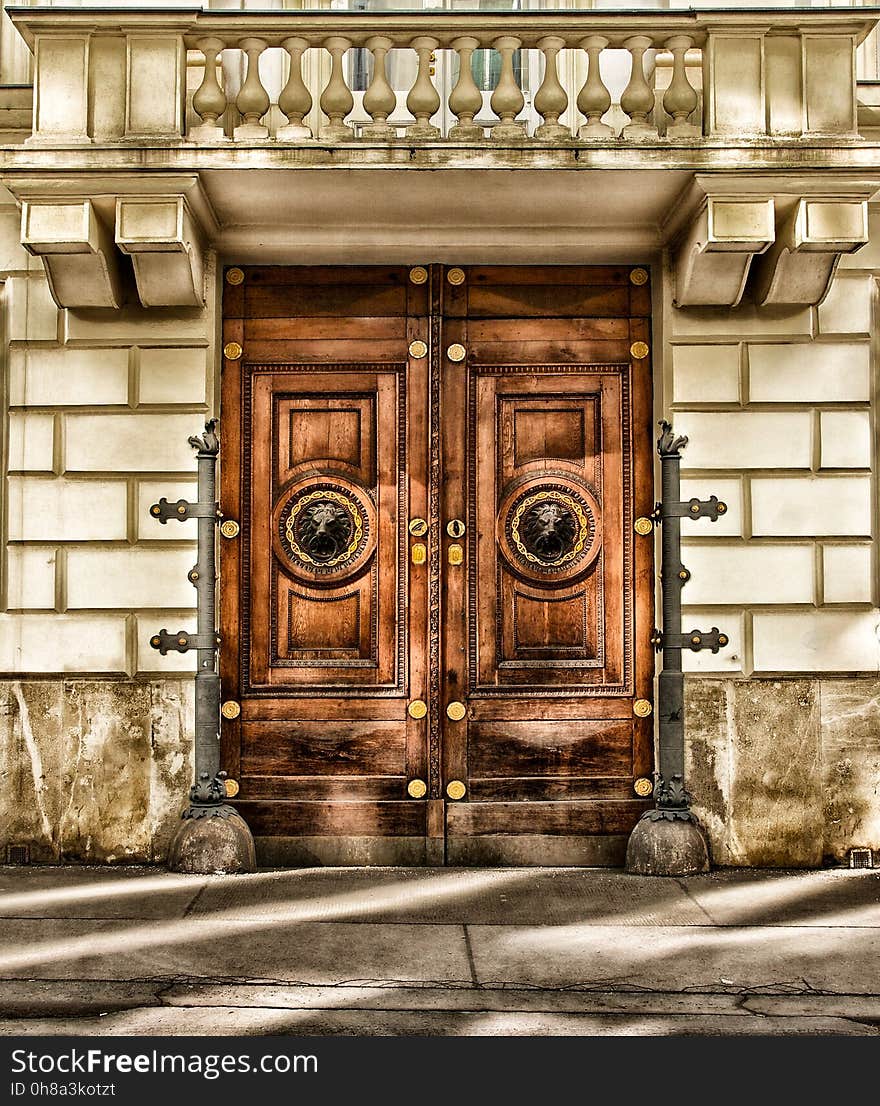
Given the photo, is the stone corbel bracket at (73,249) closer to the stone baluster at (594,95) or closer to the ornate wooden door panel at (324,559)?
the ornate wooden door panel at (324,559)

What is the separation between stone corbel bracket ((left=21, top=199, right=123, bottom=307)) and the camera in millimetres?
7191

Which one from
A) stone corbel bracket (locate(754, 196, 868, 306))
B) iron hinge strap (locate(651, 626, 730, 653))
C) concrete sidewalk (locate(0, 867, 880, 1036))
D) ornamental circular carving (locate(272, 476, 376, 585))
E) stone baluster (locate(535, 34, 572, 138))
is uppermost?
stone baluster (locate(535, 34, 572, 138))

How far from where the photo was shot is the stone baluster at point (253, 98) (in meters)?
7.34

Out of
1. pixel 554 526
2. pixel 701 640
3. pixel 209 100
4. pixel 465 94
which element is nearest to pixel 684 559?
pixel 701 640

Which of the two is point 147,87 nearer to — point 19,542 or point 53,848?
point 19,542

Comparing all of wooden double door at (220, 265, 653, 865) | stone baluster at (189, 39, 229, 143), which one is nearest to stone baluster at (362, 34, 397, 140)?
stone baluster at (189, 39, 229, 143)

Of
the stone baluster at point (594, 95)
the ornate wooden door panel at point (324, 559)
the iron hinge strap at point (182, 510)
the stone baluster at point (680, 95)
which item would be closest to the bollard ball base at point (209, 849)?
the ornate wooden door panel at point (324, 559)

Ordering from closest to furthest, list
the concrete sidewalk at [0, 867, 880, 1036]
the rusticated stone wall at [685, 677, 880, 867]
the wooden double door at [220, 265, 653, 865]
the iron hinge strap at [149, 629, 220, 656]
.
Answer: the concrete sidewalk at [0, 867, 880, 1036], the iron hinge strap at [149, 629, 220, 656], the rusticated stone wall at [685, 677, 880, 867], the wooden double door at [220, 265, 653, 865]

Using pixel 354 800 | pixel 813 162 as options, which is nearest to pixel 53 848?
pixel 354 800

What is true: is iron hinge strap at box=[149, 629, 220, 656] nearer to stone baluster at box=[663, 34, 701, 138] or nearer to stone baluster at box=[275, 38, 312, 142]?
stone baluster at box=[275, 38, 312, 142]

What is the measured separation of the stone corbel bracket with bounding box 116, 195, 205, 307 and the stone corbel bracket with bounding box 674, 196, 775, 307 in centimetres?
328

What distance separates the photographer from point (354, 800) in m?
7.87

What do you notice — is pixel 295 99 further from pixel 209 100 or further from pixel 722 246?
pixel 722 246

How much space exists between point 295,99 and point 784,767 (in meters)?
5.46
